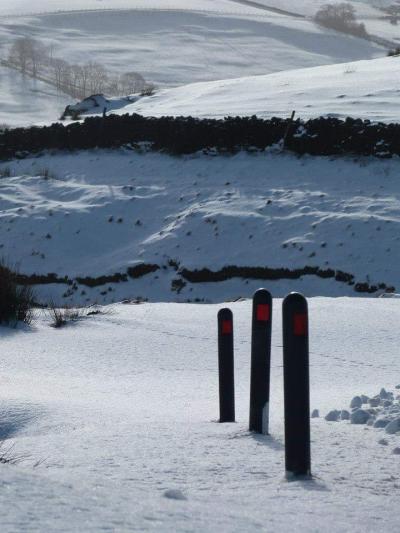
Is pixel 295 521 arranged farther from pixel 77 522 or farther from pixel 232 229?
pixel 232 229

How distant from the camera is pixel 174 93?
33906mm

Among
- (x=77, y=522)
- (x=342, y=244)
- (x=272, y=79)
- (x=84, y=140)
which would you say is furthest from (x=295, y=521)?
(x=272, y=79)

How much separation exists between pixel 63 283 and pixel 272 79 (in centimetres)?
1590

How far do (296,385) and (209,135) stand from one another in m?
21.1

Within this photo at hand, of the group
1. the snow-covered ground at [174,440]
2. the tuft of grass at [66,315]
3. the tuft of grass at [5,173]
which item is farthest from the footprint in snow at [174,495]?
the tuft of grass at [5,173]

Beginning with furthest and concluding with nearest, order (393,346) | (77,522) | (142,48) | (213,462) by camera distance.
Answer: (142,48) → (393,346) → (213,462) → (77,522)

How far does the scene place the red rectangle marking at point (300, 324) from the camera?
394 cm

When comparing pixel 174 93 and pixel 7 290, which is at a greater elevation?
pixel 174 93

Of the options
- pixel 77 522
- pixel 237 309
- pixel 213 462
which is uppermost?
pixel 77 522

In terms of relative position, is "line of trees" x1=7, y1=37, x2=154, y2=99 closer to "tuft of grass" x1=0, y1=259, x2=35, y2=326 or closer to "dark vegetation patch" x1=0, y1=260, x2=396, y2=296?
"dark vegetation patch" x1=0, y1=260, x2=396, y2=296

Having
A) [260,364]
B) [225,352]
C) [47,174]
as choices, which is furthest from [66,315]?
[47,174]

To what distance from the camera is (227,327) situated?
5.63 meters

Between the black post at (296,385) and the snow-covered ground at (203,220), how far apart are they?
1378 cm

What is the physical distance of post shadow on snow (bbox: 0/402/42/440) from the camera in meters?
5.57
